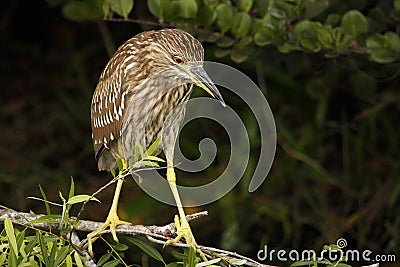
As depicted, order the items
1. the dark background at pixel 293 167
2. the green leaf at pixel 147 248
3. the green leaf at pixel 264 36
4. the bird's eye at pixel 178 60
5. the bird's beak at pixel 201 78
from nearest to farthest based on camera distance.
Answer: the green leaf at pixel 147 248
the bird's beak at pixel 201 78
the bird's eye at pixel 178 60
the green leaf at pixel 264 36
the dark background at pixel 293 167

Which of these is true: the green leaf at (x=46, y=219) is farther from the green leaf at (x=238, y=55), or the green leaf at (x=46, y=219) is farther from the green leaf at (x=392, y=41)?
the green leaf at (x=392, y=41)

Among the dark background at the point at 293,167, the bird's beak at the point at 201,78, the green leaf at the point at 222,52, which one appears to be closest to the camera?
the bird's beak at the point at 201,78

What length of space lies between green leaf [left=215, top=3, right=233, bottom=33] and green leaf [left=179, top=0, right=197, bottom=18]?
0.11 metres

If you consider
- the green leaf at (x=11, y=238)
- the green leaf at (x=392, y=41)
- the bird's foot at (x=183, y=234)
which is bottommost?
the bird's foot at (x=183, y=234)

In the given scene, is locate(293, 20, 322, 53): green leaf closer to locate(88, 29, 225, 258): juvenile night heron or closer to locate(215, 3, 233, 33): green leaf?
locate(215, 3, 233, 33): green leaf

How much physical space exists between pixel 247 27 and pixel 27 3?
2.43 metres

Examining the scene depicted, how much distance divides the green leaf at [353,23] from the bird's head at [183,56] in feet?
2.40

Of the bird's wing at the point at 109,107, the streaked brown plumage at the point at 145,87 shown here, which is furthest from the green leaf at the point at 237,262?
the bird's wing at the point at 109,107

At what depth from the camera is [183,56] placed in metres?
2.57

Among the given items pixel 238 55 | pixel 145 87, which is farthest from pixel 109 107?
pixel 238 55

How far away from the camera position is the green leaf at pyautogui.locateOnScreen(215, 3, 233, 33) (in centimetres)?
307

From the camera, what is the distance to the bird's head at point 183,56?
8.25 feet

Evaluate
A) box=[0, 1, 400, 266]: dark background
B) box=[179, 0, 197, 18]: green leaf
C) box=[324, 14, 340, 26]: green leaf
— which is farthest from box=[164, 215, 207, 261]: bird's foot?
box=[0, 1, 400, 266]: dark background

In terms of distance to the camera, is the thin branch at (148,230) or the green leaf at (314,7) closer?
the thin branch at (148,230)
